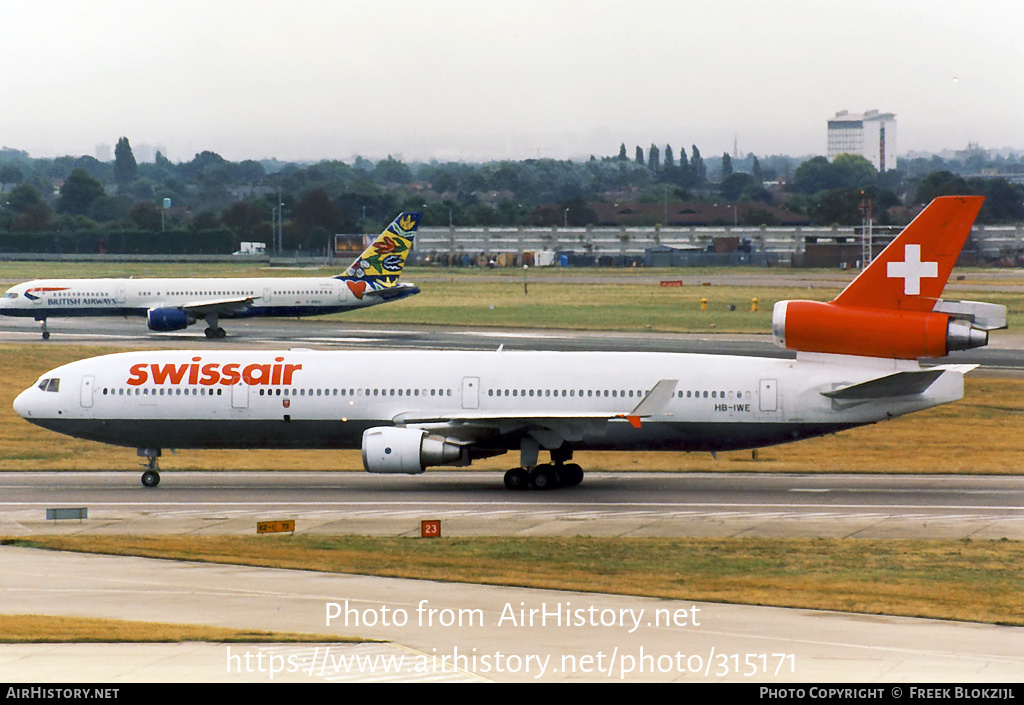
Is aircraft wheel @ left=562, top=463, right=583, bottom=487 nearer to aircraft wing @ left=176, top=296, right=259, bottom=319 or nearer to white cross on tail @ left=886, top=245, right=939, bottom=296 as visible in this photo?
white cross on tail @ left=886, top=245, right=939, bottom=296

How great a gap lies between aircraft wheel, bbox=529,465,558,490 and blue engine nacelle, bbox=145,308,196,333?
180 feet

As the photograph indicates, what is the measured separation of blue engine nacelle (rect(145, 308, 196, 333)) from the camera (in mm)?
89188

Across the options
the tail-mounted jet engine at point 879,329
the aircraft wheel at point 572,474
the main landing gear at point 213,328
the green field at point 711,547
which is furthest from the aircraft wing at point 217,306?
the tail-mounted jet engine at point 879,329

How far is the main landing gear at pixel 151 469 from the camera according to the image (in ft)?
135

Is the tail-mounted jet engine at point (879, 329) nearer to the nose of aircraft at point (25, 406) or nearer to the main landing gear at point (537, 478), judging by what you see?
the main landing gear at point (537, 478)

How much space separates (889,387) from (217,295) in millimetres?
62760

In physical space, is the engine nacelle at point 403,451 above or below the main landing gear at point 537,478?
above

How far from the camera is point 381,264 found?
3720 inches

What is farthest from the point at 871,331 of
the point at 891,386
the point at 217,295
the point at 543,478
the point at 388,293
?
the point at 217,295

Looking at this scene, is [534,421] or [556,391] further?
[556,391]

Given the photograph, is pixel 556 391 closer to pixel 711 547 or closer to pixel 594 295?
pixel 711 547

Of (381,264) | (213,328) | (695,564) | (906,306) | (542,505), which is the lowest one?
(542,505)

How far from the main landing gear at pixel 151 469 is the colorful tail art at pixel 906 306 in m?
19.8

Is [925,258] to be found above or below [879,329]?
→ above
